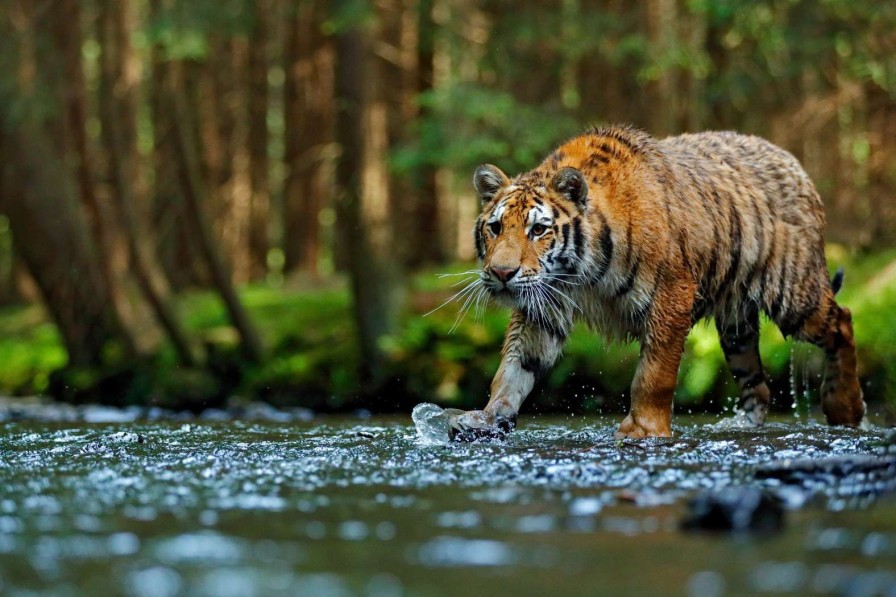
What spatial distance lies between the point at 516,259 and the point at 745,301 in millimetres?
2433

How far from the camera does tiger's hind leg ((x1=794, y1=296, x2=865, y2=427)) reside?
888 centimetres

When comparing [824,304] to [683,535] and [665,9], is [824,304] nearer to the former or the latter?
[683,535]

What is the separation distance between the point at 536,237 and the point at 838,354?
3.10 m

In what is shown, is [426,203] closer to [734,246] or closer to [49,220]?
[49,220]

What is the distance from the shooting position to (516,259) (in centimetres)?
691

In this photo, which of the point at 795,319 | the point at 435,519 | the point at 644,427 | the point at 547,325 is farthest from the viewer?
the point at 795,319

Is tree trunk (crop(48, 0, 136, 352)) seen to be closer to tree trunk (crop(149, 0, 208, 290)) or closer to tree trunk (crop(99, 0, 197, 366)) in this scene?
tree trunk (crop(99, 0, 197, 366))

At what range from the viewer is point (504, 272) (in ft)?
22.5

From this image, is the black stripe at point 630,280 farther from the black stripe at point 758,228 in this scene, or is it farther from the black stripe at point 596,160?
the black stripe at point 758,228

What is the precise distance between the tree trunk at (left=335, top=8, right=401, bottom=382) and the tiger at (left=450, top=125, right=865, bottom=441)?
6157mm

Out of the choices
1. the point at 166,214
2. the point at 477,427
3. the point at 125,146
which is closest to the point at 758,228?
the point at 477,427

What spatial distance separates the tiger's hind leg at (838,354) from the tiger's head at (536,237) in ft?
8.28

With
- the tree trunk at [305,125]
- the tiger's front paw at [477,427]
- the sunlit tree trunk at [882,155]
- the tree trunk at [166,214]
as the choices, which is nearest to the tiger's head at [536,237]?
the tiger's front paw at [477,427]

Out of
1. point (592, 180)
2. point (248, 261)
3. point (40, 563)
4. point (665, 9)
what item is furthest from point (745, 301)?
point (248, 261)
